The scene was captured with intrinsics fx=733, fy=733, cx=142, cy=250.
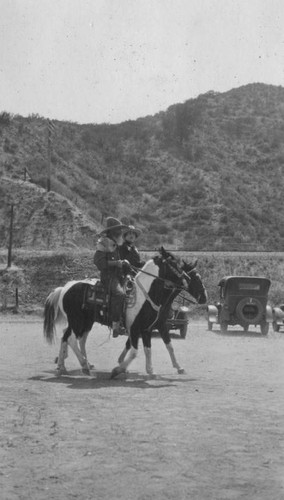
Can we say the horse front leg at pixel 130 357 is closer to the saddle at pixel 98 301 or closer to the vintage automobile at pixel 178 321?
the saddle at pixel 98 301

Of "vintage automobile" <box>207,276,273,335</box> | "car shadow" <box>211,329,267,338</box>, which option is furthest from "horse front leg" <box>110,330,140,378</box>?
"vintage automobile" <box>207,276,273,335</box>

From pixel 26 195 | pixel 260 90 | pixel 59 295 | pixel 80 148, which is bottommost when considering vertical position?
pixel 59 295

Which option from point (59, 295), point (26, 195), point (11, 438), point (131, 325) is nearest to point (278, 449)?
point (11, 438)

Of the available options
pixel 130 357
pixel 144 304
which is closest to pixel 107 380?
pixel 130 357

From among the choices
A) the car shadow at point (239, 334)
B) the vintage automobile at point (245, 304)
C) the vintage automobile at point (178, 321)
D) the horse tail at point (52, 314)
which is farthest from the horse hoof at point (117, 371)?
the vintage automobile at point (245, 304)

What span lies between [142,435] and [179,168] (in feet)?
248

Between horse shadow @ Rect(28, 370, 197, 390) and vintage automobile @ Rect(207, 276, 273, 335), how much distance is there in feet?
38.4

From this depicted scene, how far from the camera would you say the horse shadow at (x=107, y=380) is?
10828mm

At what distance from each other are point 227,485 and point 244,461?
72 centimetres

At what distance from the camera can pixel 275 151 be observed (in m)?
87.9

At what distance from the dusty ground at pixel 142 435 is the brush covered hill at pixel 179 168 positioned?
39790mm

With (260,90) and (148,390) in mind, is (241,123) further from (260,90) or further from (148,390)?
(148,390)

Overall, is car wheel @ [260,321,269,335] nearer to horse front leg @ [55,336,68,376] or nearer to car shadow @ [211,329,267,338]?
car shadow @ [211,329,267,338]

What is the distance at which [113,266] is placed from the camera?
1229 cm
